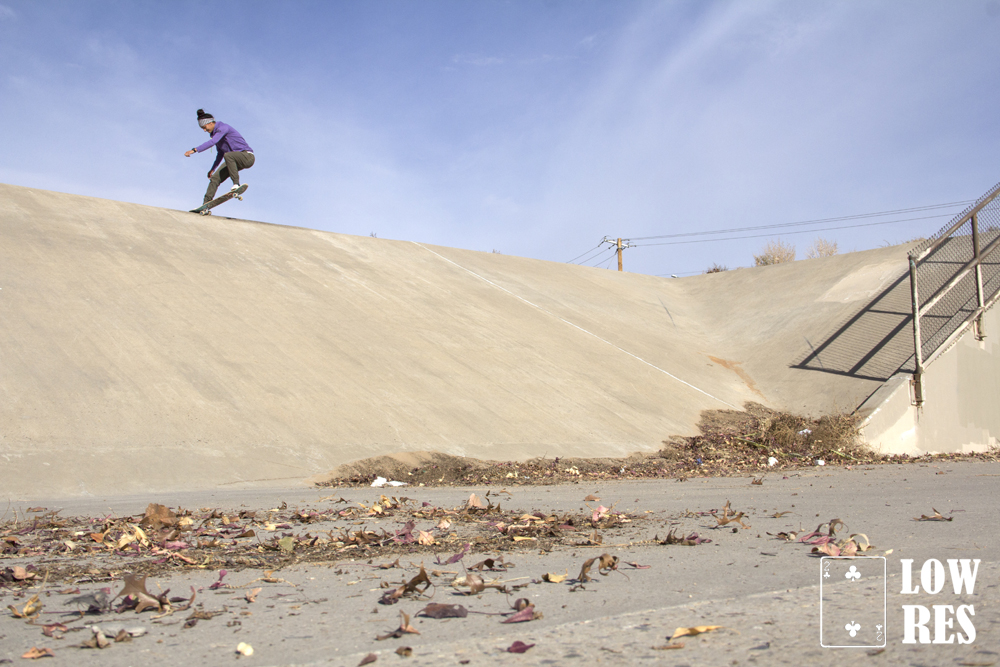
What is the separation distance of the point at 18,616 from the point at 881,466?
9657 millimetres

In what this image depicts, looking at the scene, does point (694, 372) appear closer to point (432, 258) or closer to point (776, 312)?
point (776, 312)

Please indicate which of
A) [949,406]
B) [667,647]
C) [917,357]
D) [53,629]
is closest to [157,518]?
[53,629]

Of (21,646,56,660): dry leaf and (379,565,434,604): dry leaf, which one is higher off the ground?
(379,565,434,604): dry leaf

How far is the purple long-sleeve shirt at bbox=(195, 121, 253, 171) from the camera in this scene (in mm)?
13867

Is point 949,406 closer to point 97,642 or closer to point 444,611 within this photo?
point 444,611

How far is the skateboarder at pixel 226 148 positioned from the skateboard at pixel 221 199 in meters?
0.09

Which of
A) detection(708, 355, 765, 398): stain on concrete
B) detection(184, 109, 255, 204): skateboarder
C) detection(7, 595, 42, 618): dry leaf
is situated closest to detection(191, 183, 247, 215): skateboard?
detection(184, 109, 255, 204): skateboarder

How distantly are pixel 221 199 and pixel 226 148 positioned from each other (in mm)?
1072

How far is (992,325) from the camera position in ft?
45.4

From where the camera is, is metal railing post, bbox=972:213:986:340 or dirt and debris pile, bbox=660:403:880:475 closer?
dirt and debris pile, bbox=660:403:880:475

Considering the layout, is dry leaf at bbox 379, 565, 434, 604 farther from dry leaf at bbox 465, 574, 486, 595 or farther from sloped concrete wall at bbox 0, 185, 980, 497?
sloped concrete wall at bbox 0, 185, 980, 497

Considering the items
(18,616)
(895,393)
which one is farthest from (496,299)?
(18,616)

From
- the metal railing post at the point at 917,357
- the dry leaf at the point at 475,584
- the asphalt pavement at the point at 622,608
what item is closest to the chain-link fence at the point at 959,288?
the metal railing post at the point at 917,357

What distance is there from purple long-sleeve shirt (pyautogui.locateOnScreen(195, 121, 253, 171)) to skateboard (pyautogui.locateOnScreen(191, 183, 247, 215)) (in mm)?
701
